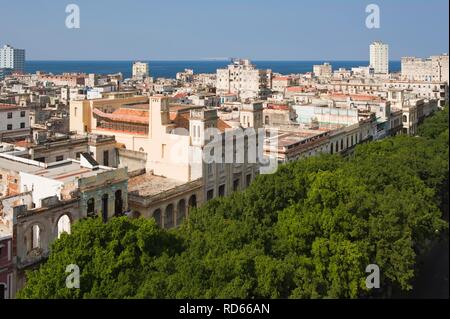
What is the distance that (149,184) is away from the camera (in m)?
52.3

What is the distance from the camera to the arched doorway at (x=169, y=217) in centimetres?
5028

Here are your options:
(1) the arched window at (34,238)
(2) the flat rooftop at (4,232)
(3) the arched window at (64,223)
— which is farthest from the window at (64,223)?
(2) the flat rooftop at (4,232)

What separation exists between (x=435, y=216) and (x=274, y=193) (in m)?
12.6

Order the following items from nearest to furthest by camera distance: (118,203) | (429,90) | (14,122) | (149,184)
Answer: (118,203) → (149,184) → (14,122) → (429,90)

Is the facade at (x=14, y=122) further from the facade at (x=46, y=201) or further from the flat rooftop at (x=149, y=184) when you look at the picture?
the facade at (x=46, y=201)

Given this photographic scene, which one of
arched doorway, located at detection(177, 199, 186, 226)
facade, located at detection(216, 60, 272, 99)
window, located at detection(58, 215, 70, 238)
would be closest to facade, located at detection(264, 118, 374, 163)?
arched doorway, located at detection(177, 199, 186, 226)

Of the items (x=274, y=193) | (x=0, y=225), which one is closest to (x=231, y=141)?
(x=274, y=193)

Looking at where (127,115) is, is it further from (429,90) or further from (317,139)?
(429,90)

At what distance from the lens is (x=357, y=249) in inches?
1431

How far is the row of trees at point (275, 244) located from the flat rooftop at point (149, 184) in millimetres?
9804

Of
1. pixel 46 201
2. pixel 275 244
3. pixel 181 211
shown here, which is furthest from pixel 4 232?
pixel 181 211

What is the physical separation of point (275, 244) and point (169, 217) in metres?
15.9

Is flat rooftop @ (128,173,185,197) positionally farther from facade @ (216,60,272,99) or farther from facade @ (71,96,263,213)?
facade @ (216,60,272,99)
